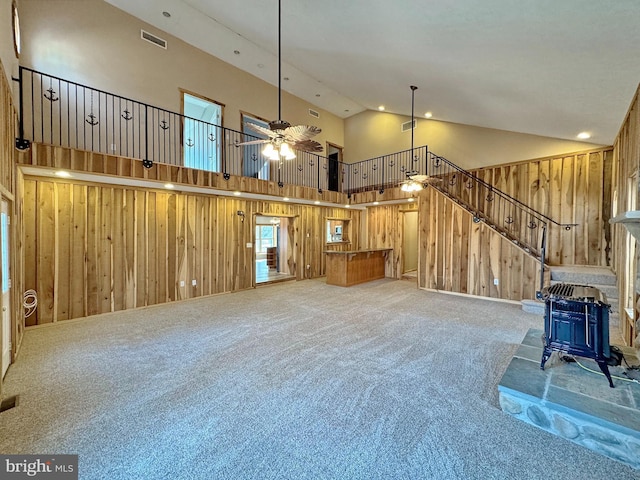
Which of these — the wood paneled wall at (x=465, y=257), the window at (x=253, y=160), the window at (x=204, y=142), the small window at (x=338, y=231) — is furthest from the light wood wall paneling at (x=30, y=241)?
the wood paneled wall at (x=465, y=257)

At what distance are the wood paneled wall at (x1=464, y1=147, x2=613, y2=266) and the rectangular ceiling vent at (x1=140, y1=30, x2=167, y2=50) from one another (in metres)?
9.30

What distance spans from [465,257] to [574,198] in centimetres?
265

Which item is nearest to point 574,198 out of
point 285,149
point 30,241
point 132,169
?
point 285,149

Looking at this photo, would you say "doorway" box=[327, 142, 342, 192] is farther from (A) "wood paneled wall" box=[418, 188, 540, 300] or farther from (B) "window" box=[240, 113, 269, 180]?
(A) "wood paneled wall" box=[418, 188, 540, 300]

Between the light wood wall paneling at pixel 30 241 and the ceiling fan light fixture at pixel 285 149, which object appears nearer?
the ceiling fan light fixture at pixel 285 149

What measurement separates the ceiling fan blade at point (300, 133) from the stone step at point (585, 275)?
18.7 ft

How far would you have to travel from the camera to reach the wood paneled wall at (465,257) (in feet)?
19.7

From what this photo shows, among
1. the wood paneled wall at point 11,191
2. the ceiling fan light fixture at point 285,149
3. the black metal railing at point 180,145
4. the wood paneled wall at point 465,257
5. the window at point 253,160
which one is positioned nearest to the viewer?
the wood paneled wall at point 11,191

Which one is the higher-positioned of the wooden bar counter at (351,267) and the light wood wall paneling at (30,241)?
the light wood wall paneling at (30,241)

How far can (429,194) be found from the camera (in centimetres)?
748

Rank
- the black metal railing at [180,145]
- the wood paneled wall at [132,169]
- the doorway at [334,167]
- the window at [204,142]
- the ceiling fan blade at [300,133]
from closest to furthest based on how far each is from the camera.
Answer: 1. the ceiling fan blade at [300,133]
2. the wood paneled wall at [132,169]
3. the black metal railing at [180,145]
4. the window at [204,142]
5. the doorway at [334,167]

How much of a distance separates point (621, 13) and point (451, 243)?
209 inches

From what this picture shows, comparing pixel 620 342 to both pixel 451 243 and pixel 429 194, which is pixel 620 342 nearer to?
pixel 451 243

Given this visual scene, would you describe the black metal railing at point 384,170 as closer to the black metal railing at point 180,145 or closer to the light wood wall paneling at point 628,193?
the black metal railing at point 180,145
